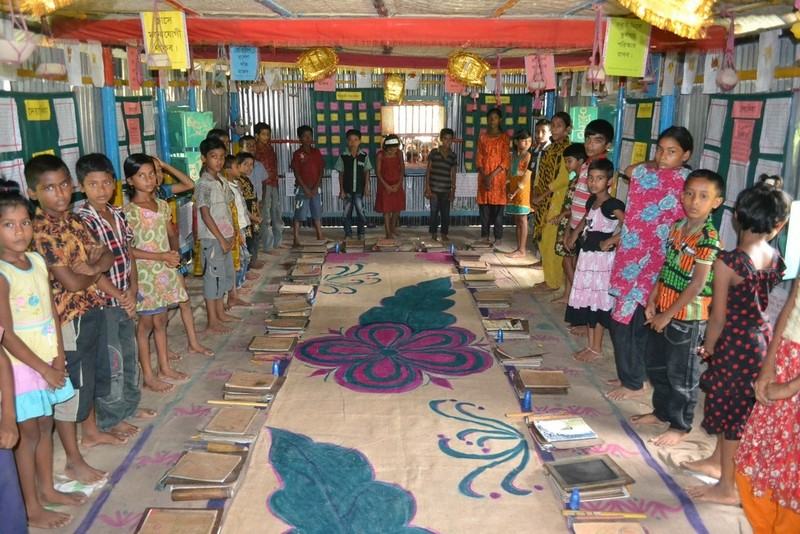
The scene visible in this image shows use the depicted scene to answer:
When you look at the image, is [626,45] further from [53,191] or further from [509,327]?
[53,191]

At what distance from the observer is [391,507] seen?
2941mm

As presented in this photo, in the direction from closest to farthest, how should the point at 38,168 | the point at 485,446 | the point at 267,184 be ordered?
the point at 38,168 < the point at 485,446 < the point at 267,184

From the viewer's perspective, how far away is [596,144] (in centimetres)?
479

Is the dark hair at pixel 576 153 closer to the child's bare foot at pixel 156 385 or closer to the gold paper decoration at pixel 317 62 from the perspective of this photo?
the gold paper decoration at pixel 317 62

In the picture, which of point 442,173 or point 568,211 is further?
point 442,173

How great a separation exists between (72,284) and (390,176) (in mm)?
6263

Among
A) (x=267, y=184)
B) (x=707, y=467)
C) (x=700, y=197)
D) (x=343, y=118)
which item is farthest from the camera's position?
(x=343, y=118)

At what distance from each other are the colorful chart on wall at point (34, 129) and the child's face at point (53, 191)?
58cm

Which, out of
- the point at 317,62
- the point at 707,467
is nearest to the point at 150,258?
the point at 707,467

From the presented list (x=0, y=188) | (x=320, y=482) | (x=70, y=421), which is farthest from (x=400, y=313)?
(x=0, y=188)

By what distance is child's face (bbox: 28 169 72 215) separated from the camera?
290 centimetres

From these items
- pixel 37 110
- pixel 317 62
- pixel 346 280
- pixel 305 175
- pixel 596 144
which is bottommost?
pixel 346 280

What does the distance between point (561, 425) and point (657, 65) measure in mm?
3665

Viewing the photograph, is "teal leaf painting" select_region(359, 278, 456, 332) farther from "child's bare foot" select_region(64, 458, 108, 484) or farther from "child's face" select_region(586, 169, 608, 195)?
"child's bare foot" select_region(64, 458, 108, 484)
